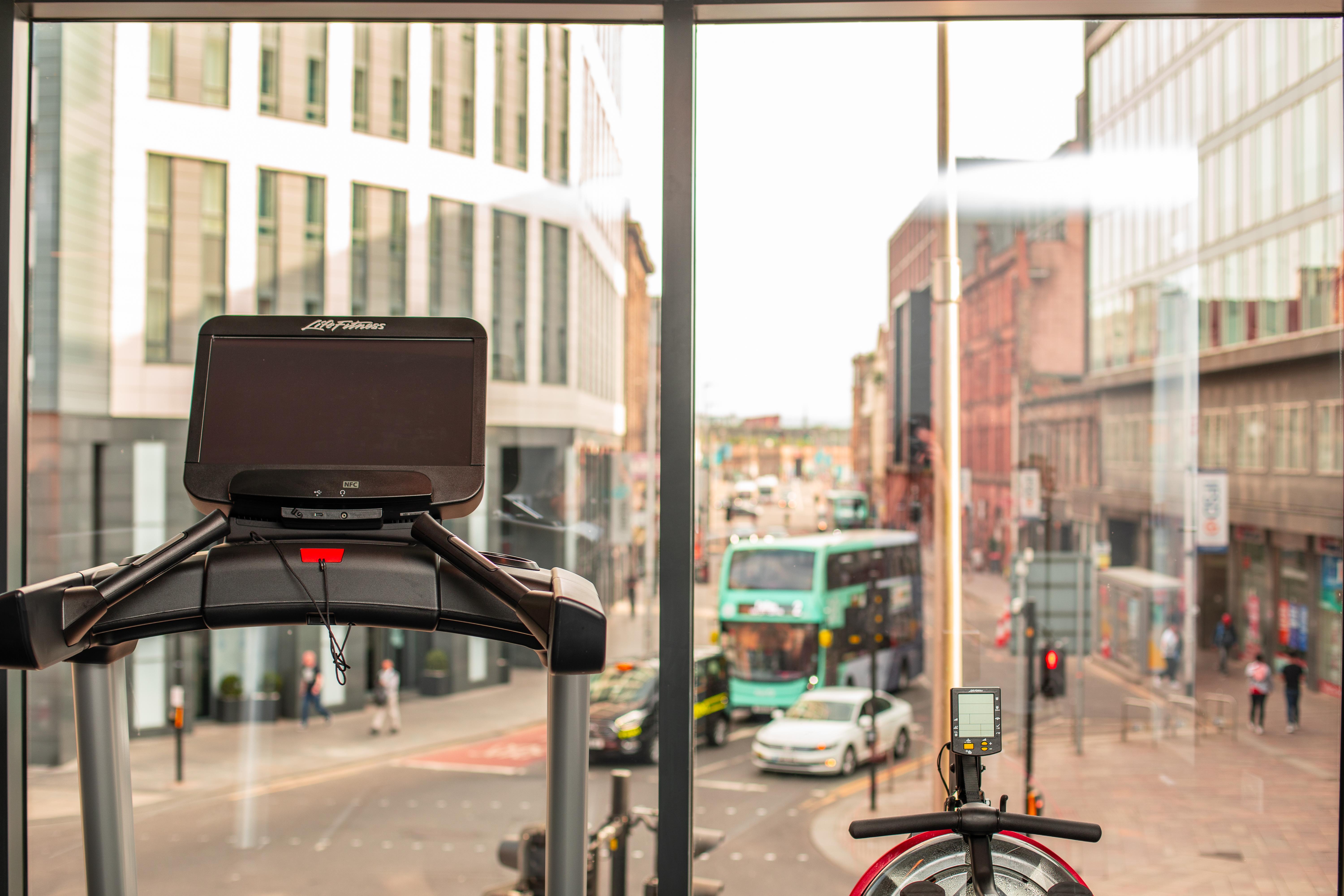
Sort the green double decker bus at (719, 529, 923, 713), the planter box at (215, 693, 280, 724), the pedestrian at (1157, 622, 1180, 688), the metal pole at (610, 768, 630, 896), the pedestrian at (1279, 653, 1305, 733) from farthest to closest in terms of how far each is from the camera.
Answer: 1. the planter box at (215, 693, 280, 724)
2. the pedestrian at (1157, 622, 1180, 688)
3. the green double decker bus at (719, 529, 923, 713)
4. the pedestrian at (1279, 653, 1305, 733)
5. the metal pole at (610, 768, 630, 896)

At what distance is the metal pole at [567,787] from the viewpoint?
1.43 metres

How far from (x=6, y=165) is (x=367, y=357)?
1043 millimetres

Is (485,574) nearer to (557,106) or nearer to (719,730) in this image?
(719,730)

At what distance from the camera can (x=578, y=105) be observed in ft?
15.3

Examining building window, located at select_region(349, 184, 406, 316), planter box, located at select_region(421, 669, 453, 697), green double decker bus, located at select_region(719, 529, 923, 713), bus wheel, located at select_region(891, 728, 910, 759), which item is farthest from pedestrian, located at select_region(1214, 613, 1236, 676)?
building window, located at select_region(349, 184, 406, 316)

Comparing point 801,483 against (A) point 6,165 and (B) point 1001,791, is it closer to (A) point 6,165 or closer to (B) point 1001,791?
(B) point 1001,791

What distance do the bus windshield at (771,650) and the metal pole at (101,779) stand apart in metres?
2.93

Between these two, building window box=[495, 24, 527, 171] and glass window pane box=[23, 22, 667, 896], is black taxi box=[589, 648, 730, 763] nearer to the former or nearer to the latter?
glass window pane box=[23, 22, 667, 896]

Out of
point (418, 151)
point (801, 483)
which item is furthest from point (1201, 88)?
point (418, 151)

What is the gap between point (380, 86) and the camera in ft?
18.6

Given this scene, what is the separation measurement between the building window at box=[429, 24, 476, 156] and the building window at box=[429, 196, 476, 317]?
39 cm

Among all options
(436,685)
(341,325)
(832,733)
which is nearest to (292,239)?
(436,685)

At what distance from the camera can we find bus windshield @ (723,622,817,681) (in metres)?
4.37

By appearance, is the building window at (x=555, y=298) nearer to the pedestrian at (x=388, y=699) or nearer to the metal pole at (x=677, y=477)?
the pedestrian at (x=388, y=699)
